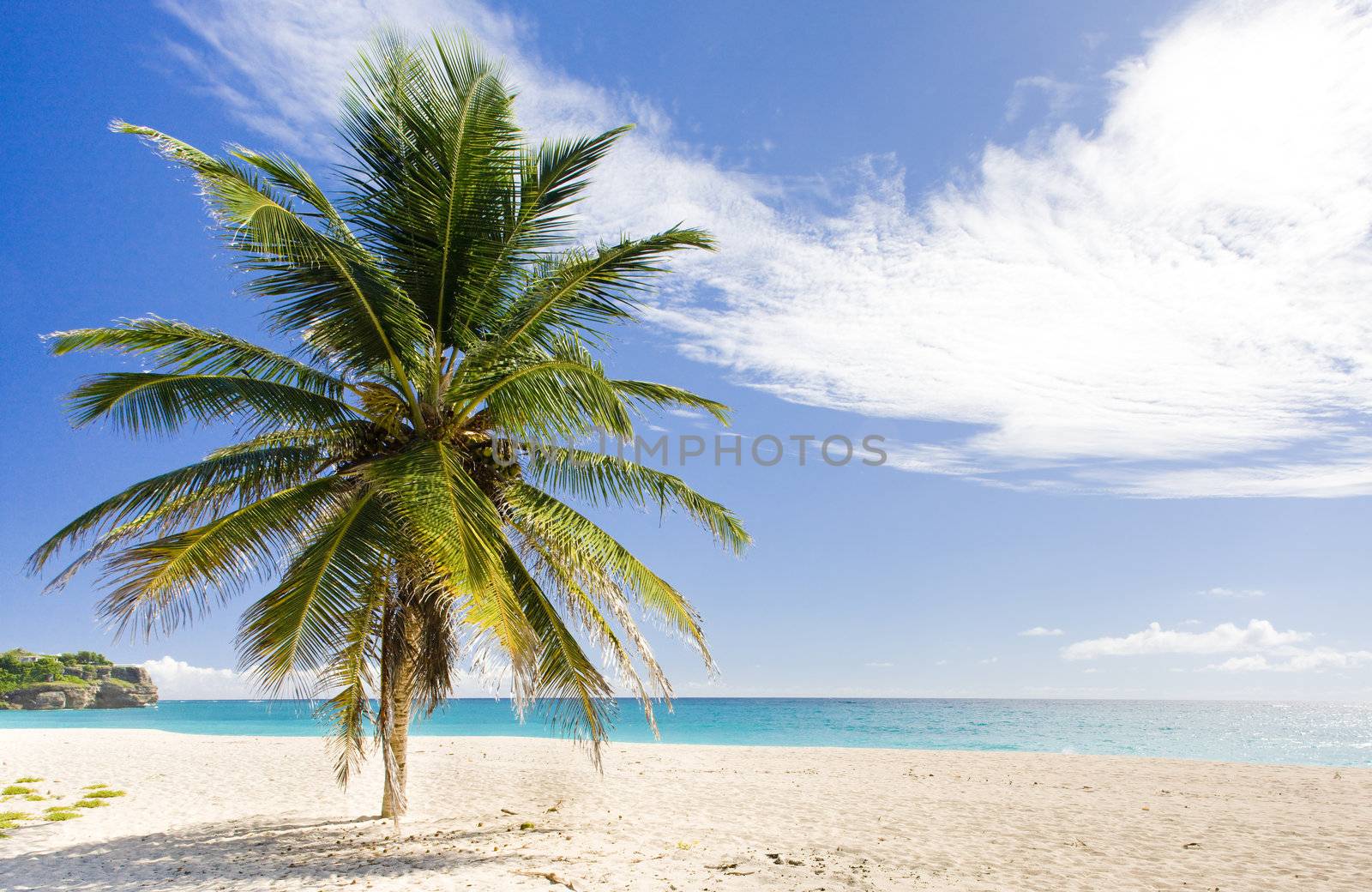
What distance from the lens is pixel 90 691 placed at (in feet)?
224

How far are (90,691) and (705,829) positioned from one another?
8174 cm

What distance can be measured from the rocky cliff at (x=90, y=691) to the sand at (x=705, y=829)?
6448 centimetres

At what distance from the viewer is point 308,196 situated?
752cm

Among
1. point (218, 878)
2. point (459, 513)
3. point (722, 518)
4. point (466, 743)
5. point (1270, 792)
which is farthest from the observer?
point (466, 743)

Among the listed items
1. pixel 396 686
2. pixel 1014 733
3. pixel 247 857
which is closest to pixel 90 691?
pixel 1014 733

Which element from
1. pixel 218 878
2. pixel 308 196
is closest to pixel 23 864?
pixel 218 878

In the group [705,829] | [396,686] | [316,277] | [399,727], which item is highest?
[316,277]

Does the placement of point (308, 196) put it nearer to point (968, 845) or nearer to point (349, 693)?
point (349, 693)

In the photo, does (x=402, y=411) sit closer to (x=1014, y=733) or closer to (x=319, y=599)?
(x=319, y=599)

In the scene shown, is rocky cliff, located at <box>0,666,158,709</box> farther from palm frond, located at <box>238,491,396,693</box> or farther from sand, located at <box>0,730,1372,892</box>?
palm frond, located at <box>238,491,396,693</box>

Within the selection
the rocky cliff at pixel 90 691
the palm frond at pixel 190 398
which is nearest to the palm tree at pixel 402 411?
the palm frond at pixel 190 398

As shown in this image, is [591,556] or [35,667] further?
[35,667]

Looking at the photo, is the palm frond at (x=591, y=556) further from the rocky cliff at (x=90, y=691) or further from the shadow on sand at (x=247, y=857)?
the rocky cliff at (x=90, y=691)

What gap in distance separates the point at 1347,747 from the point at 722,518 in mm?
33473
